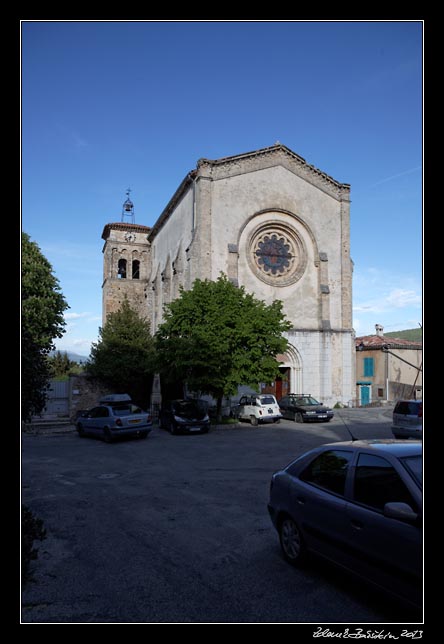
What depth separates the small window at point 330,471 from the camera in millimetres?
4984

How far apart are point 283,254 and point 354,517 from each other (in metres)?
26.6

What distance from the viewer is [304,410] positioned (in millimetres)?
23281

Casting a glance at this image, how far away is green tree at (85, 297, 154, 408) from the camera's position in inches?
1089

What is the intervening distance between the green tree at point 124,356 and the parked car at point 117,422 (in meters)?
7.22

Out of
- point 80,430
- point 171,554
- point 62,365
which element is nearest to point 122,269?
point 62,365

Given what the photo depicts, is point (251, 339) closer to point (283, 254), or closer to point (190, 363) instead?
point (190, 363)

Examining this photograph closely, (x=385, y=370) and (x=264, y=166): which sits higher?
(x=264, y=166)

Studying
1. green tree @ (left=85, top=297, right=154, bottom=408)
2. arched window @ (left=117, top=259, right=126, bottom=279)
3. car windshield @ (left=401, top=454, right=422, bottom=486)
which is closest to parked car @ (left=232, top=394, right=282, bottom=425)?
green tree @ (left=85, top=297, right=154, bottom=408)

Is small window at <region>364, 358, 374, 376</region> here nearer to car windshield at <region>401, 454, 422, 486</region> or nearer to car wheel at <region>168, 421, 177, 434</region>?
car wheel at <region>168, 421, 177, 434</region>

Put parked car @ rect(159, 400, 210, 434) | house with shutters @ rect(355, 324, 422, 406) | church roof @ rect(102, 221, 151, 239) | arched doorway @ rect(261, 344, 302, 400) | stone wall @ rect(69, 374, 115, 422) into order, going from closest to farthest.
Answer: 1. parked car @ rect(159, 400, 210, 434)
2. stone wall @ rect(69, 374, 115, 422)
3. arched doorway @ rect(261, 344, 302, 400)
4. house with shutters @ rect(355, 324, 422, 406)
5. church roof @ rect(102, 221, 151, 239)

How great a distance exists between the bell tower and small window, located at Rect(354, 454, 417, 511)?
37023mm

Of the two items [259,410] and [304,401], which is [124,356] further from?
[304,401]

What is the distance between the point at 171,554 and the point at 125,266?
127ft

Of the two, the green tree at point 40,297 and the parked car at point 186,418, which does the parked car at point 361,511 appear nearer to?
the parked car at point 186,418
